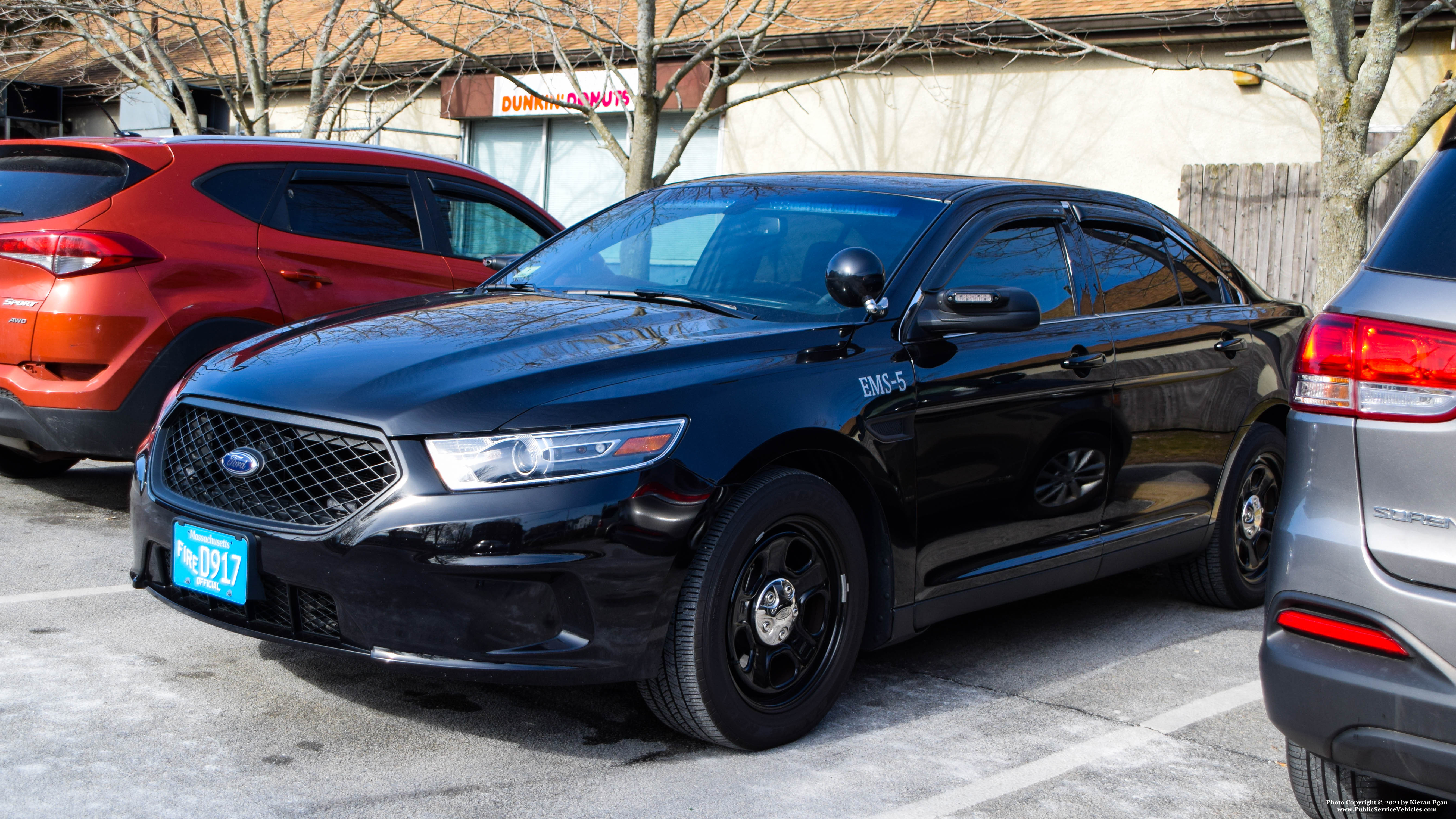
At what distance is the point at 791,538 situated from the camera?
12.2ft

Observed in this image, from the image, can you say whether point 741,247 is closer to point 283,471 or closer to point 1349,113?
point 283,471

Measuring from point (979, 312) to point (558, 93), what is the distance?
14.7 m

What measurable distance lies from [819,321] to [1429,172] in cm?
174

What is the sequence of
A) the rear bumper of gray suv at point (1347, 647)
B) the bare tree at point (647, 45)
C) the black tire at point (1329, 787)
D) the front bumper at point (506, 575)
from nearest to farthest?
1. the rear bumper of gray suv at point (1347, 647)
2. the black tire at point (1329, 787)
3. the front bumper at point (506, 575)
4. the bare tree at point (647, 45)

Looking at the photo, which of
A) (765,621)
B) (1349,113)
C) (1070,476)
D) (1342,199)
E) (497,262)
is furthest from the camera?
(1342,199)

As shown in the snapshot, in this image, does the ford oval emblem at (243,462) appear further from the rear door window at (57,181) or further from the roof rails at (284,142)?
the roof rails at (284,142)

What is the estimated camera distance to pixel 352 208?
22.1 feet

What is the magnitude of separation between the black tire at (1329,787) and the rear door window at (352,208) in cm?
498

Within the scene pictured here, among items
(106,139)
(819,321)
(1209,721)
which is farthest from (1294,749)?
(106,139)

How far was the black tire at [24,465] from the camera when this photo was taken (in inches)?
276

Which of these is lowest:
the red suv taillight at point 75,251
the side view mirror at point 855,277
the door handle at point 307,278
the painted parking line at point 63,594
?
the painted parking line at point 63,594

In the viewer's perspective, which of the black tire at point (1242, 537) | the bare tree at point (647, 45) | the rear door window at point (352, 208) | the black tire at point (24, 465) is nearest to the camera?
the black tire at point (1242, 537)

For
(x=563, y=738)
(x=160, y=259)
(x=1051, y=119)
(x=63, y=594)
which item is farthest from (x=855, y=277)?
(x=1051, y=119)

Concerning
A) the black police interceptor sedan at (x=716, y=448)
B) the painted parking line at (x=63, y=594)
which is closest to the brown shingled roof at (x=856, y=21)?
the black police interceptor sedan at (x=716, y=448)
